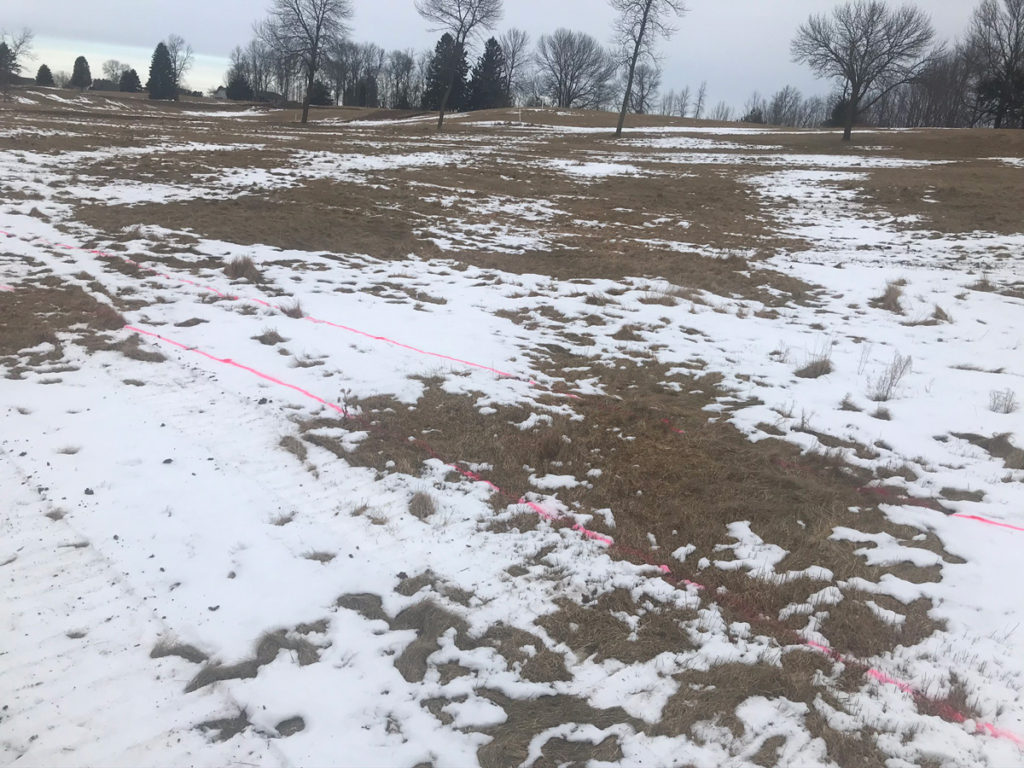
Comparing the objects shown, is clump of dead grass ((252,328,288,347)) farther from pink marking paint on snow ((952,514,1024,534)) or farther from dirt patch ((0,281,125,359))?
pink marking paint on snow ((952,514,1024,534))

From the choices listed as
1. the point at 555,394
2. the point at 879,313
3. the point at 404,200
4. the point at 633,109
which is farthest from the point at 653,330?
the point at 633,109

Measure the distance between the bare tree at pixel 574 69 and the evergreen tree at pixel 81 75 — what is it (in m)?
63.7

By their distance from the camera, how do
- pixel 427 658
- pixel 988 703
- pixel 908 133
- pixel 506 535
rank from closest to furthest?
pixel 988 703 < pixel 427 658 < pixel 506 535 < pixel 908 133

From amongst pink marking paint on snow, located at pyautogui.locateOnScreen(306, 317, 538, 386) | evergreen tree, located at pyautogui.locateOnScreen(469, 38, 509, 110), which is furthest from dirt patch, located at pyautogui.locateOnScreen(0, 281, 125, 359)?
evergreen tree, located at pyautogui.locateOnScreen(469, 38, 509, 110)

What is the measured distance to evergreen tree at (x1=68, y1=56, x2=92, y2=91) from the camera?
8236 cm

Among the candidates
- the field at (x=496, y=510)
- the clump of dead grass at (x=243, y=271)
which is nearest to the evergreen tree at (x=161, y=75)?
the field at (x=496, y=510)

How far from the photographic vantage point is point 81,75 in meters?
82.8

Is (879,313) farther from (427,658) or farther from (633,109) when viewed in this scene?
(633,109)

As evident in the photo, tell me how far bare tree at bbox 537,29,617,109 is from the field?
77287 millimetres

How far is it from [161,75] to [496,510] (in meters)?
93.8

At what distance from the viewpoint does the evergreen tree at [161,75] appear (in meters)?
75.0

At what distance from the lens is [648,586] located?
3580mm

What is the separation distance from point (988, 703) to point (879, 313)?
23.9ft

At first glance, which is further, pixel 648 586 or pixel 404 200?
pixel 404 200
